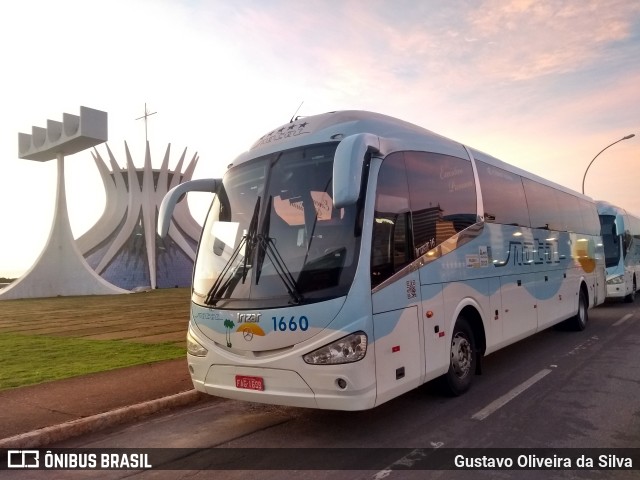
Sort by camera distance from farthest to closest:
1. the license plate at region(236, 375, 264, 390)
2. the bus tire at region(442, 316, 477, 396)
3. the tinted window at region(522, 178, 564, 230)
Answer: the tinted window at region(522, 178, 564, 230) < the bus tire at region(442, 316, 477, 396) < the license plate at region(236, 375, 264, 390)

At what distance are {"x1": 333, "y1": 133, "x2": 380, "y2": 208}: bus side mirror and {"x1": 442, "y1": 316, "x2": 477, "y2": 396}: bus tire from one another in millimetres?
2787

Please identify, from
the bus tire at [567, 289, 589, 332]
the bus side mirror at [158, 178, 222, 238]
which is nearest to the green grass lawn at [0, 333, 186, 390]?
the bus side mirror at [158, 178, 222, 238]

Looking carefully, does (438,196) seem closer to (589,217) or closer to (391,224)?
(391,224)

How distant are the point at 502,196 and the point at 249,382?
17.3 ft

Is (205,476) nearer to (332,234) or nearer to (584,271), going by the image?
(332,234)

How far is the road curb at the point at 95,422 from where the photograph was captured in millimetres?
4984

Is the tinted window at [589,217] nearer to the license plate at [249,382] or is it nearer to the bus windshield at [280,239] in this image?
the bus windshield at [280,239]

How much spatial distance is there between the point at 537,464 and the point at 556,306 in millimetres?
6488

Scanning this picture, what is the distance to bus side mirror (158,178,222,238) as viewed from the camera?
5688 millimetres

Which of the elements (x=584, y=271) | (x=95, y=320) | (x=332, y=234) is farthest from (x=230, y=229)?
(x=95, y=320)

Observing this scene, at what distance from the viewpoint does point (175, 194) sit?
5859 millimetres

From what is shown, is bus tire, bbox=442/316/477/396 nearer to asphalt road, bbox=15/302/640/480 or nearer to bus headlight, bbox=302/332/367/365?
asphalt road, bbox=15/302/640/480

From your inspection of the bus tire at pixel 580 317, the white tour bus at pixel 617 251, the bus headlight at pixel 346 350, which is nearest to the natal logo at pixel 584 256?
the bus tire at pixel 580 317

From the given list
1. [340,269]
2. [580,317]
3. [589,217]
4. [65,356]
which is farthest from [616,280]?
[65,356]
